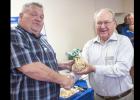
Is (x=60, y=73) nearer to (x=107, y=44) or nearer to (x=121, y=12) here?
(x=107, y=44)

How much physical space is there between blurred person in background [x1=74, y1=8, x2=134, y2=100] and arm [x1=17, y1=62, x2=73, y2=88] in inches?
3.7

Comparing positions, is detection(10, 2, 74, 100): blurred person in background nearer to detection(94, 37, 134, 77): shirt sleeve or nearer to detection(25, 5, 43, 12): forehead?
detection(25, 5, 43, 12): forehead

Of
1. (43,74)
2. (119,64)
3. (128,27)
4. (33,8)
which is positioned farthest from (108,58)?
(33,8)

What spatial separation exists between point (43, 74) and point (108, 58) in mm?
374

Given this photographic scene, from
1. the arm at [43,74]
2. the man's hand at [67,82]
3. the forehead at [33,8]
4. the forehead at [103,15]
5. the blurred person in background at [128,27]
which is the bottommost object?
the man's hand at [67,82]

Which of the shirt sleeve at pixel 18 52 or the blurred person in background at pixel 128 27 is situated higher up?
the blurred person in background at pixel 128 27


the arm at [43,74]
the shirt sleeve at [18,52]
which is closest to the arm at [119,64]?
the arm at [43,74]

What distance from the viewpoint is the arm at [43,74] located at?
47.5 inches

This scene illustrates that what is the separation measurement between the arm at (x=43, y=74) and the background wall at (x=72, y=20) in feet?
0.34

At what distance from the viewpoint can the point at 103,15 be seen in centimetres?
131

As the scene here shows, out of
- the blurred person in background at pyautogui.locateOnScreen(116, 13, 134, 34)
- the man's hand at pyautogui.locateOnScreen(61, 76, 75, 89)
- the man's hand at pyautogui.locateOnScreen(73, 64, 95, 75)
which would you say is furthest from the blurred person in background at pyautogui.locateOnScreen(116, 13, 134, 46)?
the man's hand at pyautogui.locateOnScreen(61, 76, 75, 89)

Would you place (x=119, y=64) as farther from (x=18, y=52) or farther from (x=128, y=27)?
(x=18, y=52)

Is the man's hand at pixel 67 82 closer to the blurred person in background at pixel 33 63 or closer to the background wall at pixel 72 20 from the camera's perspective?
the blurred person in background at pixel 33 63
